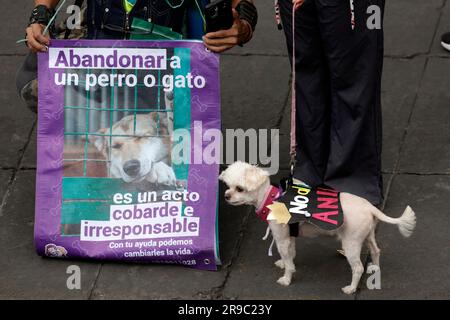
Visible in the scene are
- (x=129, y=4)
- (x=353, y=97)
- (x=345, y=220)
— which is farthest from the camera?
(x=353, y=97)

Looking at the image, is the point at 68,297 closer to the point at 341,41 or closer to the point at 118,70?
the point at 118,70

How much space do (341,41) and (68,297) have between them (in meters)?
2.02

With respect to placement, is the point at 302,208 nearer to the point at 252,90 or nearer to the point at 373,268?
the point at 373,268

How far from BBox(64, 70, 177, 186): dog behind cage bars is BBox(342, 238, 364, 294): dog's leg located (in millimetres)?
1032

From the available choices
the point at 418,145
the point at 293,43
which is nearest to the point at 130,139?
the point at 293,43

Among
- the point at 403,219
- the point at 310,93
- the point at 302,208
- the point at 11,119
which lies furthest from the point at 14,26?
the point at 403,219

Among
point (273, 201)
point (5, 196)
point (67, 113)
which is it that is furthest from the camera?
point (5, 196)

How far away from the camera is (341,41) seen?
212 inches

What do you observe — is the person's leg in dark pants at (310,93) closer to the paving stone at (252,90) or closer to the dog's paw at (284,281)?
the dog's paw at (284,281)

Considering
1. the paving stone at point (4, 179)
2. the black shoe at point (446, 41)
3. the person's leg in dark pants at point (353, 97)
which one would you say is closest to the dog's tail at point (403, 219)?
the person's leg in dark pants at point (353, 97)

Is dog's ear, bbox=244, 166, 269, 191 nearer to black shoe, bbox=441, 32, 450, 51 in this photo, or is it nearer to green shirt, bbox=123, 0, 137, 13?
green shirt, bbox=123, 0, 137, 13

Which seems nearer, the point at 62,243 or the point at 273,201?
the point at 273,201

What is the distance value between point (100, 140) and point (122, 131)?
0.44 ft

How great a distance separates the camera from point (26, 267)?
5668 millimetres
